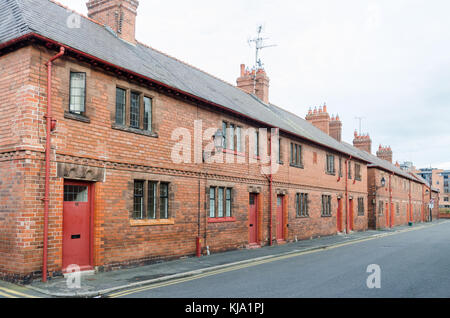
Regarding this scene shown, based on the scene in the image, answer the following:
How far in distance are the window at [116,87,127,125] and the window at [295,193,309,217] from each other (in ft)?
46.0

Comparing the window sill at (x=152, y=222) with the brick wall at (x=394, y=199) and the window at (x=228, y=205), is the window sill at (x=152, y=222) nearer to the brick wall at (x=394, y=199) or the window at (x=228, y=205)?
the window at (x=228, y=205)

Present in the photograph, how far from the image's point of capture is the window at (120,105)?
12.7 metres

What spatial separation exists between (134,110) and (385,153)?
2157 inches

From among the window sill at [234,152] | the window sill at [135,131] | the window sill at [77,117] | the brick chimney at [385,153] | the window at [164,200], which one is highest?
the brick chimney at [385,153]

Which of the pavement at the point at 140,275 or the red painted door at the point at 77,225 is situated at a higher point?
the red painted door at the point at 77,225

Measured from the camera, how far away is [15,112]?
10266mm

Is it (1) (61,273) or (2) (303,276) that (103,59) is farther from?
(2) (303,276)

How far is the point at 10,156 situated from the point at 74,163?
154 cm

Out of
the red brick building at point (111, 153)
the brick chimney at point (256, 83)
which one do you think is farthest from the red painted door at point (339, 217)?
the red brick building at point (111, 153)

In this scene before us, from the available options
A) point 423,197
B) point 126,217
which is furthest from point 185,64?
point 423,197

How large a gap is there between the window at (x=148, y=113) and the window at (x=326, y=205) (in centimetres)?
1752

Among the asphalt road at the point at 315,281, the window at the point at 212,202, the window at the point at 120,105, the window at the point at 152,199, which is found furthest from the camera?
the window at the point at 212,202

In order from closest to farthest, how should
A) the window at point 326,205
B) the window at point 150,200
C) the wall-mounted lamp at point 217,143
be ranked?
the window at point 150,200
the wall-mounted lamp at point 217,143
the window at point 326,205
